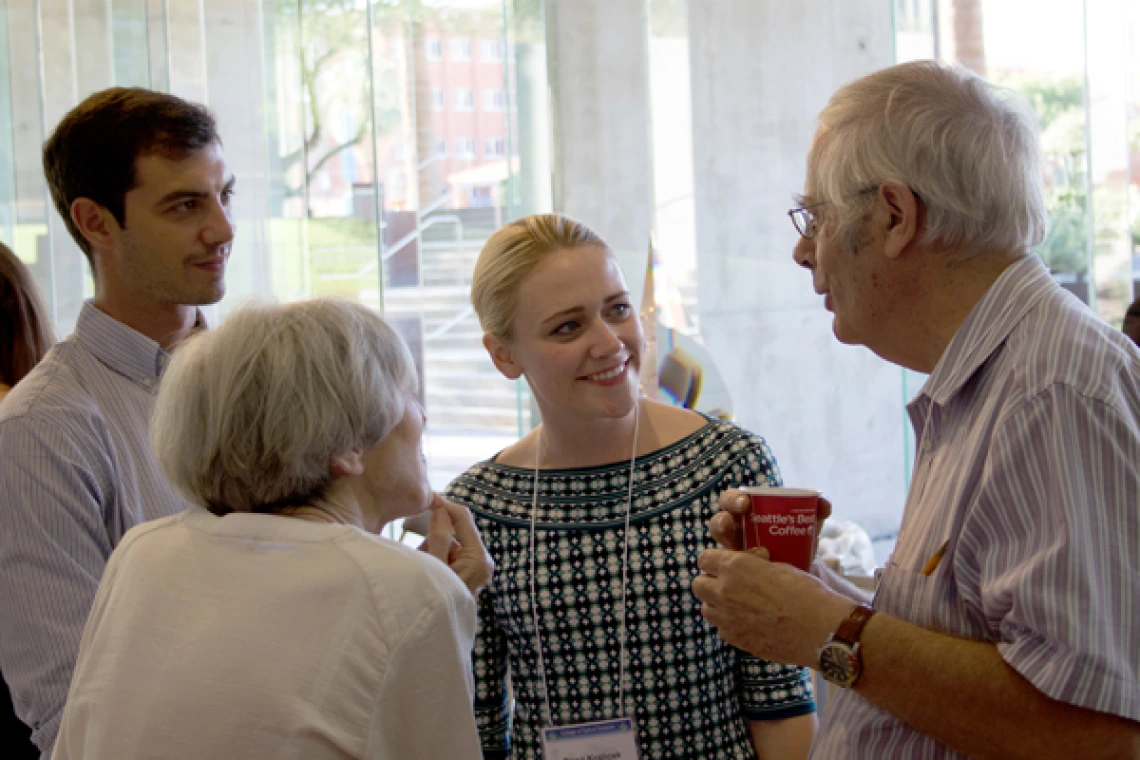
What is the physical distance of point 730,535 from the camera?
5.09ft

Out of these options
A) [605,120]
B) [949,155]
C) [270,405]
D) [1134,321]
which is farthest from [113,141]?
[1134,321]

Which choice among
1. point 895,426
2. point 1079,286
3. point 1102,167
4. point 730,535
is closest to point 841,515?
point 895,426

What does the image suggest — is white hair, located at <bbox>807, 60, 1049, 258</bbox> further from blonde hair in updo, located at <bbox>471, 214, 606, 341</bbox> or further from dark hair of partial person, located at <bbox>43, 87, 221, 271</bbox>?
dark hair of partial person, located at <bbox>43, 87, 221, 271</bbox>

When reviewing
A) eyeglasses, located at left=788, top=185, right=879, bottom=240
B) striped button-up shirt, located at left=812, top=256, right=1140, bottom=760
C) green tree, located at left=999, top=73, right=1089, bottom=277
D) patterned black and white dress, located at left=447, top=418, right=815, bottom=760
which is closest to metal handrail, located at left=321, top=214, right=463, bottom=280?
green tree, located at left=999, top=73, right=1089, bottom=277

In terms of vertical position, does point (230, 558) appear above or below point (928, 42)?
below

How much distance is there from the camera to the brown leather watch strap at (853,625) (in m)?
1.32

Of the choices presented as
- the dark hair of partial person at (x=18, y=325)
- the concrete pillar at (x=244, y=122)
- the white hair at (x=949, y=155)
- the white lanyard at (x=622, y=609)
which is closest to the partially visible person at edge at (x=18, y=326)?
the dark hair of partial person at (x=18, y=325)

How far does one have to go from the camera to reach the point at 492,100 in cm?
501

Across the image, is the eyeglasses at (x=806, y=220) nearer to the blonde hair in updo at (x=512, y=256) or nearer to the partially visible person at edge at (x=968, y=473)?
the partially visible person at edge at (x=968, y=473)

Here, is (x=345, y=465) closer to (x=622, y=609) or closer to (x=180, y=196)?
(x=622, y=609)

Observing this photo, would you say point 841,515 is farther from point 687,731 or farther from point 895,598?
point 895,598

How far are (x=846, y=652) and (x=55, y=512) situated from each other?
131 centimetres

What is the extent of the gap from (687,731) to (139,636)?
3.42 ft

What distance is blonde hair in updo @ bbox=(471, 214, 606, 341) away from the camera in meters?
2.15
